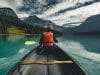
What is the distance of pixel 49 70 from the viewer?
96.1 feet

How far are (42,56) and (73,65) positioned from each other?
393 inches

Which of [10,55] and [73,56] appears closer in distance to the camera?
[10,55]

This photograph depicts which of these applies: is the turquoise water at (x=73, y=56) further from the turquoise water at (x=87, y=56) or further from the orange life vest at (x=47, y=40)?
the orange life vest at (x=47, y=40)

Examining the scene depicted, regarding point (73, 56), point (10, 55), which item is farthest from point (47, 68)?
point (73, 56)

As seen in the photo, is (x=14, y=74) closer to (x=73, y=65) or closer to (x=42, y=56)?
(x=73, y=65)

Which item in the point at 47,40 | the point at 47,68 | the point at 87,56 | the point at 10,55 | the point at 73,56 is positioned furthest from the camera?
the point at 73,56

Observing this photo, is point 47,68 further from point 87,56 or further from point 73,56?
point 73,56

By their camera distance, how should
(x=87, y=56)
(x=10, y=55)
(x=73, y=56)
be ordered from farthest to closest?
(x=73, y=56) → (x=87, y=56) → (x=10, y=55)

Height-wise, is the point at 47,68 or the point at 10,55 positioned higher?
the point at 47,68

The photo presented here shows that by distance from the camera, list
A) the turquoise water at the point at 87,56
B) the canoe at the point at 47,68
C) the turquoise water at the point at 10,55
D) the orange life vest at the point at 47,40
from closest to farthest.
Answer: the canoe at the point at 47,68
the orange life vest at the point at 47,40
the turquoise water at the point at 87,56
the turquoise water at the point at 10,55

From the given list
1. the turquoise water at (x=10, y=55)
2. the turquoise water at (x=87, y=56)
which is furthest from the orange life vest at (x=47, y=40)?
the turquoise water at (x=10, y=55)

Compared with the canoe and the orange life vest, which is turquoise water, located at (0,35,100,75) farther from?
the orange life vest

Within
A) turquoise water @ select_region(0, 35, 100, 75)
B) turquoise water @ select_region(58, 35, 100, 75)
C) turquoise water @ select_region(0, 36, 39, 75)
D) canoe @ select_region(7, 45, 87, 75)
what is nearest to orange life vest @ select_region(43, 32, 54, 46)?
turquoise water @ select_region(0, 35, 100, 75)

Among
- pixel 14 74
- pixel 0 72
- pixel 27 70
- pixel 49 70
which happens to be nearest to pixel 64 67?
pixel 49 70
